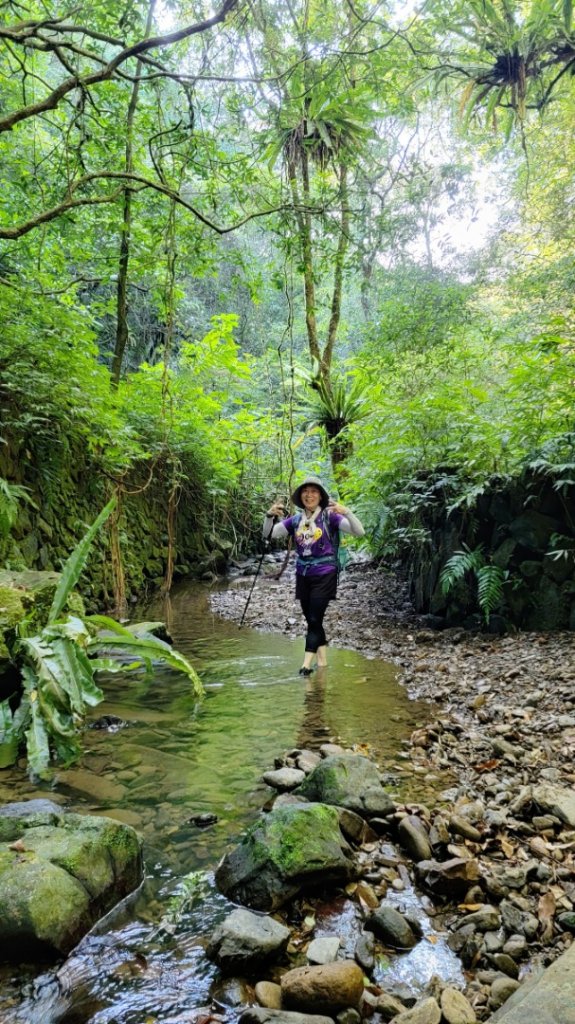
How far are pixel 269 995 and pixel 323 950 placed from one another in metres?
0.24

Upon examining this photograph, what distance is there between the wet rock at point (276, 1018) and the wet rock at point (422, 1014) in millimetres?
194

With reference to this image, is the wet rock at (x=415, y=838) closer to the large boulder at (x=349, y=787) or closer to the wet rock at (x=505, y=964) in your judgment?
the large boulder at (x=349, y=787)

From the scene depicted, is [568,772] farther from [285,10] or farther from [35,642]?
[285,10]

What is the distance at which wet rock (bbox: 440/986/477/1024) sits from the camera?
145 centimetres

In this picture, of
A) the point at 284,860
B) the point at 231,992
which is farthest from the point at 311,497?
the point at 231,992

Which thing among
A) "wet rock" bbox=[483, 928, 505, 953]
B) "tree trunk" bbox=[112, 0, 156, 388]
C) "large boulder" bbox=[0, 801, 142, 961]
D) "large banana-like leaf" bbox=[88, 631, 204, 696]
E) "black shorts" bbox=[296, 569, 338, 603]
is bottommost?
"wet rock" bbox=[483, 928, 505, 953]

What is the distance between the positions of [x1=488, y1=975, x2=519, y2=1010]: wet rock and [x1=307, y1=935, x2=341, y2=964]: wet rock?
0.47m

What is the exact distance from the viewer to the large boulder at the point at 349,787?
2555 mm

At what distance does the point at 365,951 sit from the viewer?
1774 mm

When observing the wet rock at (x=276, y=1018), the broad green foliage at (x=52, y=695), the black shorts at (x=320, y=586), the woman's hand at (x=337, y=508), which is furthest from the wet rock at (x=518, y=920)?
the woman's hand at (x=337, y=508)

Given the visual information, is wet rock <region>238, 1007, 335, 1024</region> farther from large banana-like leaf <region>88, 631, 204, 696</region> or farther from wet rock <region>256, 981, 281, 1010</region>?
Result: large banana-like leaf <region>88, 631, 204, 696</region>

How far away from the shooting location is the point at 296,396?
10.9m

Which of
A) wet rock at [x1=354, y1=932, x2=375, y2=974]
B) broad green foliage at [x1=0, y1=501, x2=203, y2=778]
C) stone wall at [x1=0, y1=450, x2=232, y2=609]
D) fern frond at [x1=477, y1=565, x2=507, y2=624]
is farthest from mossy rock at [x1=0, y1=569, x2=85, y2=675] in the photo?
fern frond at [x1=477, y1=565, x2=507, y2=624]

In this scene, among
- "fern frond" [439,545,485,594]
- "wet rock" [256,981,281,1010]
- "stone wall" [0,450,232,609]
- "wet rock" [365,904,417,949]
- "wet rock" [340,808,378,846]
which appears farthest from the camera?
"stone wall" [0,450,232,609]
